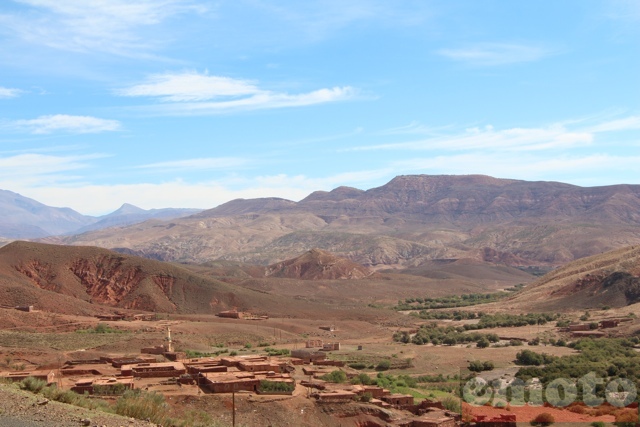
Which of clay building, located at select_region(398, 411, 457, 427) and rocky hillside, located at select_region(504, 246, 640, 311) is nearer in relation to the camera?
clay building, located at select_region(398, 411, 457, 427)

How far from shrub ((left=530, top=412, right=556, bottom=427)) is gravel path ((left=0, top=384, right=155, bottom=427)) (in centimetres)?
1322

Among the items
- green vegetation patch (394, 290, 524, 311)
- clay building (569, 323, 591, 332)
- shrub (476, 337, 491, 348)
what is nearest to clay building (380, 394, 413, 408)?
shrub (476, 337, 491, 348)

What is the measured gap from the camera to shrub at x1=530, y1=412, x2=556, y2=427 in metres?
24.7

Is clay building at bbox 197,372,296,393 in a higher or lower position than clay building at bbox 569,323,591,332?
higher

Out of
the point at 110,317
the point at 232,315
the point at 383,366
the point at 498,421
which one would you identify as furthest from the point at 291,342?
the point at 498,421

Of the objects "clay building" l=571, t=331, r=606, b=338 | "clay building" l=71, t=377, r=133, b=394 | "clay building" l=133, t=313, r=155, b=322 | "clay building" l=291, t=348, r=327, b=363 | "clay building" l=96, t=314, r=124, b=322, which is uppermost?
"clay building" l=71, t=377, r=133, b=394

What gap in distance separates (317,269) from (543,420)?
379ft

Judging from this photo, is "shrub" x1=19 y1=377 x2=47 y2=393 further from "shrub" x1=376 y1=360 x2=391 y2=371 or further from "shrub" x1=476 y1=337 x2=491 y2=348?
"shrub" x1=476 y1=337 x2=491 y2=348

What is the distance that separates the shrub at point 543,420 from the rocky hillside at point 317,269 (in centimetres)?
11092

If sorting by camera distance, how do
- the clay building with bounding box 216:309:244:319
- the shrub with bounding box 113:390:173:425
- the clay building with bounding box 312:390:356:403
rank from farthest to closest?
the clay building with bounding box 216:309:244:319
the clay building with bounding box 312:390:356:403
the shrub with bounding box 113:390:173:425

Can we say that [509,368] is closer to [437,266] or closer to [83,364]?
[83,364]

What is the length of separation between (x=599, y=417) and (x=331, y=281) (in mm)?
99892

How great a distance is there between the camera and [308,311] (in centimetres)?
8856

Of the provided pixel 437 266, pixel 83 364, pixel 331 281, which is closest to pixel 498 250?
pixel 437 266
